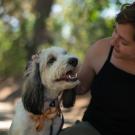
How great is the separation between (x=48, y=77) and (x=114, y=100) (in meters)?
0.58

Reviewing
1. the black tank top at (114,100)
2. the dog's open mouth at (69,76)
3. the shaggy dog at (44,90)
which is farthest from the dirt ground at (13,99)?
the dog's open mouth at (69,76)

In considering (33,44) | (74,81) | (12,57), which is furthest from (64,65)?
(12,57)

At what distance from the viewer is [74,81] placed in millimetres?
4562

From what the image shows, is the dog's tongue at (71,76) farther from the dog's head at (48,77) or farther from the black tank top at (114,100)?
the black tank top at (114,100)

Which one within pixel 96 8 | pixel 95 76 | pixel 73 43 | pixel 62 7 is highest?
pixel 95 76

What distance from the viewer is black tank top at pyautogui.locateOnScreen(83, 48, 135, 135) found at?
4.80 meters

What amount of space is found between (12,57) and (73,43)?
10.1 m

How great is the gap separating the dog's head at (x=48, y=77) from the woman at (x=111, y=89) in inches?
13.7

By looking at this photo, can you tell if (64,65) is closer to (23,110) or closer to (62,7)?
(23,110)

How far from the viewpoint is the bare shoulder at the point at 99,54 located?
504 cm

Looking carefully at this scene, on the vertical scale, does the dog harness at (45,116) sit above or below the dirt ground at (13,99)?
above

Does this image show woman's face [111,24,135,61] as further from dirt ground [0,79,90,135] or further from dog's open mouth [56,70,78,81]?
dirt ground [0,79,90,135]

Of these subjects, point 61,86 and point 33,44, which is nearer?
point 61,86

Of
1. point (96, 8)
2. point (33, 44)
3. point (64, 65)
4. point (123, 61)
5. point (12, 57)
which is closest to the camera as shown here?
point (64, 65)
